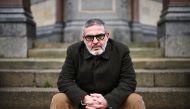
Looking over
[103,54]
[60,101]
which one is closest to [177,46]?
[103,54]

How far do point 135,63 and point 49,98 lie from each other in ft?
5.04

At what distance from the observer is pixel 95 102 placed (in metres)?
3.03

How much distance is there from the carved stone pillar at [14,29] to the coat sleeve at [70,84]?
9.41ft

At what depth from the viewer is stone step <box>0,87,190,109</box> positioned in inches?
175

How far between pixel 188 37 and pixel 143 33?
333cm

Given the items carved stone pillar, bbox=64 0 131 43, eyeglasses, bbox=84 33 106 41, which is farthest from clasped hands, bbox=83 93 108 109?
carved stone pillar, bbox=64 0 131 43

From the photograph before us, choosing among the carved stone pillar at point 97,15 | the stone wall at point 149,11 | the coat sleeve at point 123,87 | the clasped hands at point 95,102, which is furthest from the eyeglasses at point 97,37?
the stone wall at point 149,11

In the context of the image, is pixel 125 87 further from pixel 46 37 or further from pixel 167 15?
pixel 46 37

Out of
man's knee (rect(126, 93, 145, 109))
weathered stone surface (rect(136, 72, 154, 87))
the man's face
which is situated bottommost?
weathered stone surface (rect(136, 72, 154, 87))

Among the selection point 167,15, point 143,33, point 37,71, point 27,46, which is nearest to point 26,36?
point 27,46

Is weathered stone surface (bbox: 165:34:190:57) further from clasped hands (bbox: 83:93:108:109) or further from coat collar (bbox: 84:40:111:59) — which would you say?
clasped hands (bbox: 83:93:108:109)

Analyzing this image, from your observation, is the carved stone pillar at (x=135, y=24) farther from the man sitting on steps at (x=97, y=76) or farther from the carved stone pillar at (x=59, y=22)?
the man sitting on steps at (x=97, y=76)

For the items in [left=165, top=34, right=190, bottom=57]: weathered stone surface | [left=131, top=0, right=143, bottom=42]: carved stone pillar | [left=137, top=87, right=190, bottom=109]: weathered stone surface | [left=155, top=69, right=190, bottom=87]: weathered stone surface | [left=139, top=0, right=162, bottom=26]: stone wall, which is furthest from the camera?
[left=139, top=0, right=162, bottom=26]: stone wall

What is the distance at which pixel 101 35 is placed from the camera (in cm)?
311
